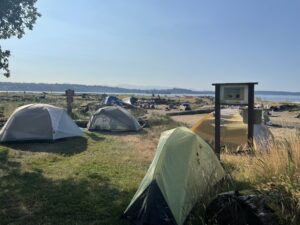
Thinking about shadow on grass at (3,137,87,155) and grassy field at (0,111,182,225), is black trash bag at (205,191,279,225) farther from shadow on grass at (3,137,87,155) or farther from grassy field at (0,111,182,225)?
shadow on grass at (3,137,87,155)

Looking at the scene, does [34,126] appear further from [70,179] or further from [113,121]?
[70,179]

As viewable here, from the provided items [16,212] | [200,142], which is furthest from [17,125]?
[200,142]

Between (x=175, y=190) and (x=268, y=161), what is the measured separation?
5.07ft

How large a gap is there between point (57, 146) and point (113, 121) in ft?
17.8

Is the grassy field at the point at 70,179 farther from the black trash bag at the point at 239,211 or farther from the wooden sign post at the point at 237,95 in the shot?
the wooden sign post at the point at 237,95

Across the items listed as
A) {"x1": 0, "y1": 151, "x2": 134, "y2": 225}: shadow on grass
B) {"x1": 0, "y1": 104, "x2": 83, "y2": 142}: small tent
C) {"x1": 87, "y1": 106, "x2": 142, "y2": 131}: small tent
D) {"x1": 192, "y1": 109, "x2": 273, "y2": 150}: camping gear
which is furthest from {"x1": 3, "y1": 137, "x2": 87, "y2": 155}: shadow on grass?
{"x1": 192, "y1": 109, "x2": 273, "y2": 150}: camping gear

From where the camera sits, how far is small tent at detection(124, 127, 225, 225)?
5.85 meters

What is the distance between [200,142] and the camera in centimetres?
719

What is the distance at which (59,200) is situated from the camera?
24.4 ft

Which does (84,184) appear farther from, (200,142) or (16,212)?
(200,142)

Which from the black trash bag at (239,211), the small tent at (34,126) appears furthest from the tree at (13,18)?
the black trash bag at (239,211)

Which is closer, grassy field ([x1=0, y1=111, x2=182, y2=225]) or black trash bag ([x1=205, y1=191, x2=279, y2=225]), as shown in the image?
black trash bag ([x1=205, y1=191, x2=279, y2=225])

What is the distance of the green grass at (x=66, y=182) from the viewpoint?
6707 millimetres

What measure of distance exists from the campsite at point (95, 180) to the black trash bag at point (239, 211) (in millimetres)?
128
